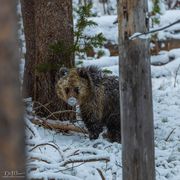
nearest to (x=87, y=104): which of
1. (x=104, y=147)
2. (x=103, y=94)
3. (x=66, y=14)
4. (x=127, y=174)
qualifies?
(x=103, y=94)

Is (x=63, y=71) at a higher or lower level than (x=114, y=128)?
higher

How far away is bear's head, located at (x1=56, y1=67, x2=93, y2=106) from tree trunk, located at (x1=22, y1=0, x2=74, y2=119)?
719mm

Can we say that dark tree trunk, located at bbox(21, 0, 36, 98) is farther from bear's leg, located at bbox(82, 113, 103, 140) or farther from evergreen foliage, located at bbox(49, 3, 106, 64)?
bear's leg, located at bbox(82, 113, 103, 140)

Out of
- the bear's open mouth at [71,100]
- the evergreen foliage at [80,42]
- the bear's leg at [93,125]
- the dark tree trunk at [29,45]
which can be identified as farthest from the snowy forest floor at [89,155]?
the evergreen foliage at [80,42]

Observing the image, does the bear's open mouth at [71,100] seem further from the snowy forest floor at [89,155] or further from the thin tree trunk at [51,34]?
the thin tree trunk at [51,34]

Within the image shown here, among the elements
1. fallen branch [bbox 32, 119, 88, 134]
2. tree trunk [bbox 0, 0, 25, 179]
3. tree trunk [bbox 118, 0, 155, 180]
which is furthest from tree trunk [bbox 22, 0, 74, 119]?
tree trunk [bbox 0, 0, 25, 179]

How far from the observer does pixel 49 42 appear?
26.4ft

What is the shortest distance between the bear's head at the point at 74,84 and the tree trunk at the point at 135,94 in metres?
2.51

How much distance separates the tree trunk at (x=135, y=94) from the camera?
446 cm

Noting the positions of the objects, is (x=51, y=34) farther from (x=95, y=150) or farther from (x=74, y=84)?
(x=95, y=150)

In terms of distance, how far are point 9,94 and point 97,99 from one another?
5462 millimetres

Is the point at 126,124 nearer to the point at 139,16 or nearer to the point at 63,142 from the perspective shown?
the point at 139,16

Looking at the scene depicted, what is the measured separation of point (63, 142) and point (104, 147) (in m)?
0.70

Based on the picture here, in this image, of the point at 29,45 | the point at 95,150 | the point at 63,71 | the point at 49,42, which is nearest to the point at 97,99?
the point at 63,71
